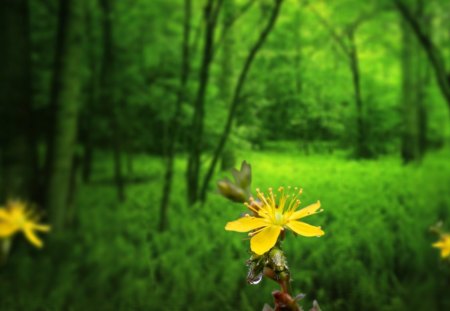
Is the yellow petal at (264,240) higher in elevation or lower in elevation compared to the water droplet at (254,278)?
higher

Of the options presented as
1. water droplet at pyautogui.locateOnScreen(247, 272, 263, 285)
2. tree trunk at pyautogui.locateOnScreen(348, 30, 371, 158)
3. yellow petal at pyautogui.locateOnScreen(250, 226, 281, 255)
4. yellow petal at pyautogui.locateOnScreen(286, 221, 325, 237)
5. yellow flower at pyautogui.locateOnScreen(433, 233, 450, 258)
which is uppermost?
tree trunk at pyautogui.locateOnScreen(348, 30, 371, 158)

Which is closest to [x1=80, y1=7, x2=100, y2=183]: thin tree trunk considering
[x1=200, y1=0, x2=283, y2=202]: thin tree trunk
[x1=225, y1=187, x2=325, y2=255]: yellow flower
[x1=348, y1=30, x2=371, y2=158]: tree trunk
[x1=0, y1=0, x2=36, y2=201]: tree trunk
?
[x1=0, y1=0, x2=36, y2=201]: tree trunk

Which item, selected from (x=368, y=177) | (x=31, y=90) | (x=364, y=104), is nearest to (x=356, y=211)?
(x=368, y=177)

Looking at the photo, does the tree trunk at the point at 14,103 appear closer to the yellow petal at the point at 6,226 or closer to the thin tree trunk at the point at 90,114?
the thin tree trunk at the point at 90,114

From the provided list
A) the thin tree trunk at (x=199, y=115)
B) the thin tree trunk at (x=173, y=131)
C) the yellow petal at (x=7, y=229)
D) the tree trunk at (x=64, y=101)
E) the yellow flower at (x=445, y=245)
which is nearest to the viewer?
the yellow flower at (x=445, y=245)

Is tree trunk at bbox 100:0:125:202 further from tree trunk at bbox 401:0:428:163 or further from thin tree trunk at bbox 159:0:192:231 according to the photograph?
tree trunk at bbox 401:0:428:163

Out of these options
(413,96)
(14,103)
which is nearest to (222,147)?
(413,96)

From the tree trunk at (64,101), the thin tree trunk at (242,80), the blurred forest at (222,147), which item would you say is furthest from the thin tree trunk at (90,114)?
the thin tree trunk at (242,80)
